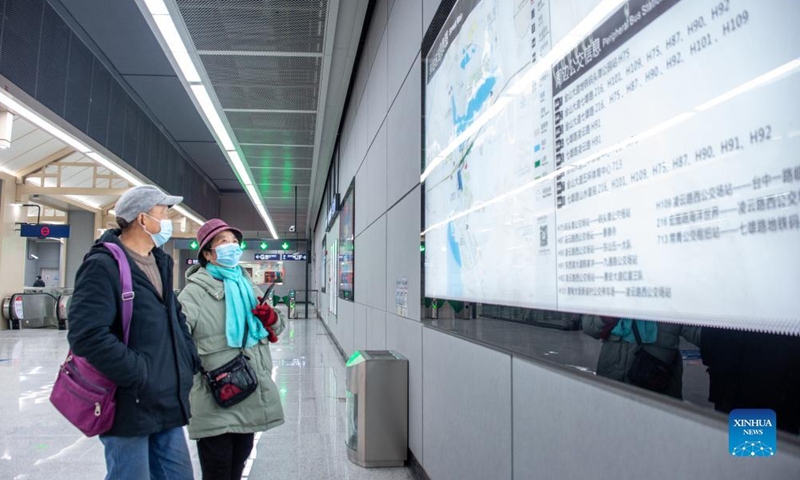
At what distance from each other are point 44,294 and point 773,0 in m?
17.7

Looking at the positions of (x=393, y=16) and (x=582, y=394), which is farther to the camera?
(x=393, y=16)

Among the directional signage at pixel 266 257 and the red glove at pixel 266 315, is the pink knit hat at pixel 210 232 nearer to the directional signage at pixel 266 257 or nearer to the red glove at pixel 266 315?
the red glove at pixel 266 315

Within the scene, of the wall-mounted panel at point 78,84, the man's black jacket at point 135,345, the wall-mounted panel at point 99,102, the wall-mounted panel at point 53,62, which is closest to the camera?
the man's black jacket at point 135,345

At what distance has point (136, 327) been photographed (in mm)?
1838

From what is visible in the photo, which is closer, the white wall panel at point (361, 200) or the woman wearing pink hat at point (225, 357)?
the woman wearing pink hat at point (225, 357)

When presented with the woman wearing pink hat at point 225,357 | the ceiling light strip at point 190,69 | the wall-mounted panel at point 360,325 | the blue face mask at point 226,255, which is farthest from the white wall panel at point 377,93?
the woman wearing pink hat at point 225,357

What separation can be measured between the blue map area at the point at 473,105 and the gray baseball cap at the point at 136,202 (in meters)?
1.17

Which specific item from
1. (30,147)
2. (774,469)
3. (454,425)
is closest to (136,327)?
(454,425)

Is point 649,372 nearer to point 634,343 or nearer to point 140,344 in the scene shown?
point 634,343

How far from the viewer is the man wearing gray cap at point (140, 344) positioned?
170 cm

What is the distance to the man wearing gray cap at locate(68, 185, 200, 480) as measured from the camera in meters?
1.70

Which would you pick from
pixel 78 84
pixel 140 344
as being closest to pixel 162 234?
pixel 140 344

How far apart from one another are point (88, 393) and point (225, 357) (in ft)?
2.11

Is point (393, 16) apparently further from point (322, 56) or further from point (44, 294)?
point (44, 294)
